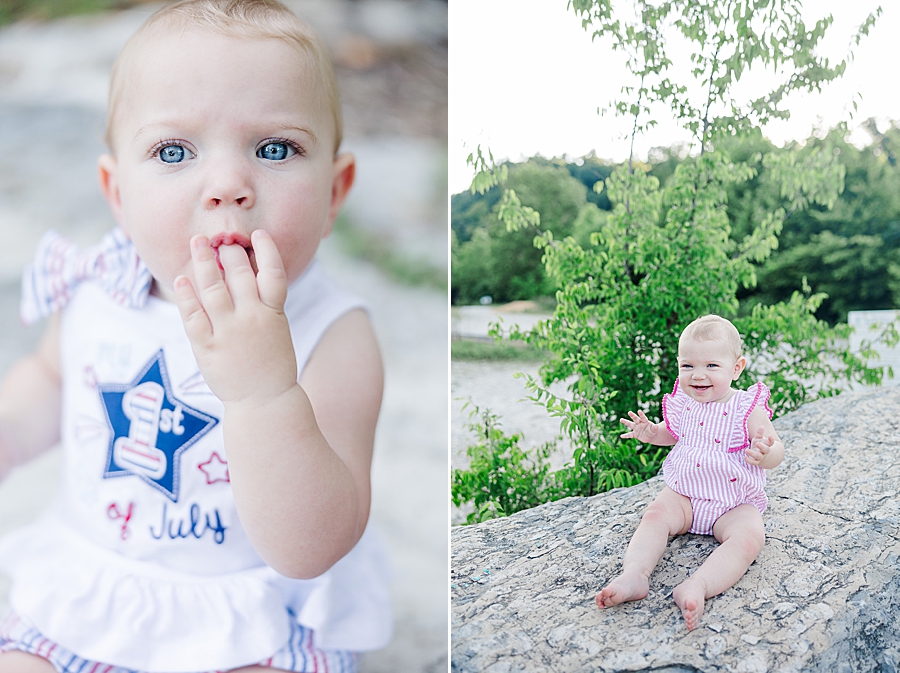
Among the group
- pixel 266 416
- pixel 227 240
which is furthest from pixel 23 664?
pixel 227 240

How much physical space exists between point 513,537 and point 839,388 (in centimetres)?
64

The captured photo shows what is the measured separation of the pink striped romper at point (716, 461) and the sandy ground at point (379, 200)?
769 millimetres

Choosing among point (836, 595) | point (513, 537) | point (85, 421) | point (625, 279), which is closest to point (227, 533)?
point (85, 421)

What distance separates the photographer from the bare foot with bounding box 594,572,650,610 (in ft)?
3.54

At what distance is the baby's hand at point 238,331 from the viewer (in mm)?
969

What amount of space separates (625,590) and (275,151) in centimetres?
89

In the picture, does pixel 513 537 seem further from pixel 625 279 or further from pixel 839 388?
pixel 839 388

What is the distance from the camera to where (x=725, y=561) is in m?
1.06

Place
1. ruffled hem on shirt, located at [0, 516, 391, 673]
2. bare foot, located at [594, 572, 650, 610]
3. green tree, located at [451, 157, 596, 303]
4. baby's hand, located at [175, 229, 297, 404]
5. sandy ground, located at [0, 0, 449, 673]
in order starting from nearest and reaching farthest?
baby's hand, located at [175, 229, 297, 404] < bare foot, located at [594, 572, 650, 610] < ruffled hem on shirt, located at [0, 516, 391, 673] < green tree, located at [451, 157, 596, 303] < sandy ground, located at [0, 0, 449, 673]

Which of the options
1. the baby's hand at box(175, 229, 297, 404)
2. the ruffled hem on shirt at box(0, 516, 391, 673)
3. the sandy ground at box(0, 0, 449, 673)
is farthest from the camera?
the sandy ground at box(0, 0, 449, 673)

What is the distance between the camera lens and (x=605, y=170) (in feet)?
4.21

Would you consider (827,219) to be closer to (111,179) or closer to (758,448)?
(758,448)

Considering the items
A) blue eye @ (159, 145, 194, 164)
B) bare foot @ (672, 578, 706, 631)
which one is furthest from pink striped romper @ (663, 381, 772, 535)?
blue eye @ (159, 145, 194, 164)

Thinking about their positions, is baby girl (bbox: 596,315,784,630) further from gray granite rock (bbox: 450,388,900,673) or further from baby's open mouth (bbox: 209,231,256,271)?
baby's open mouth (bbox: 209,231,256,271)
